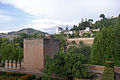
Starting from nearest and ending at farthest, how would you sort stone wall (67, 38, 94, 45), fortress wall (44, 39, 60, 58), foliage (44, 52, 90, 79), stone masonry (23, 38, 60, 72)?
foliage (44, 52, 90, 79)
stone masonry (23, 38, 60, 72)
fortress wall (44, 39, 60, 58)
stone wall (67, 38, 94, 45)

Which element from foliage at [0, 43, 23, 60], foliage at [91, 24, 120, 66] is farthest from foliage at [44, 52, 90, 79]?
foliage at [0, 43, 23, 60]

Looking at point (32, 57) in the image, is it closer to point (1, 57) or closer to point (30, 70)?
point (30, 70)

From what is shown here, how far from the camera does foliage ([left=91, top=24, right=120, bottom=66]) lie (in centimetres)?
1388

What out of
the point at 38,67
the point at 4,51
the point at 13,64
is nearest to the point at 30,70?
the point at 38,67

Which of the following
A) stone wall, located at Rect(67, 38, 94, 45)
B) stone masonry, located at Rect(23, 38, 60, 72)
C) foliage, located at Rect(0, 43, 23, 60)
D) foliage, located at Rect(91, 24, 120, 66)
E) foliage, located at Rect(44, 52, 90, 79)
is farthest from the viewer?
stone wall, located at Rect(67, 38, 94, 45)

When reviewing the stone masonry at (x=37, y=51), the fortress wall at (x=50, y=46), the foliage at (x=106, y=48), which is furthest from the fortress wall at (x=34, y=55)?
the foliage at (x=106, y=48)

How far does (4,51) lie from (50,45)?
12807 millimetres

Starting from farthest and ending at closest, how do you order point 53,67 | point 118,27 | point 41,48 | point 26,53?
point 118,27 < point 26,53 < point 41,48 < point 53,67

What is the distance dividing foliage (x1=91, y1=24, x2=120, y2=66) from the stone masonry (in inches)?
212

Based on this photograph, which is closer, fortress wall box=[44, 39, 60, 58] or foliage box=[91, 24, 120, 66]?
fortress wall box=[44, 39, 60, 58]

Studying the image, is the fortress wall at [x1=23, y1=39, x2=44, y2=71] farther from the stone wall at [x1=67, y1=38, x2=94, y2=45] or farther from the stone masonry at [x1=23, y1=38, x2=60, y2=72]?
the stone wall at [x1=67, y1=38, x2=94, y2=45]

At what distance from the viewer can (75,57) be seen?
9641mm

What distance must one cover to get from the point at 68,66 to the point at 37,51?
12.5ft

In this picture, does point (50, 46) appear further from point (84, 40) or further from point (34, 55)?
point (84, 40)
